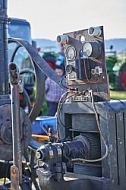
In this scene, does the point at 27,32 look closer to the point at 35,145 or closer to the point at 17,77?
the point at 35,145

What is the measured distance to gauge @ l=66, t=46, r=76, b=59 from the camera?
280 cm

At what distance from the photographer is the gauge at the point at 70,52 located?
2.80 m

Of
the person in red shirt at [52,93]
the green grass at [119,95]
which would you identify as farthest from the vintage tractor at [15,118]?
the green grass at [119,95]

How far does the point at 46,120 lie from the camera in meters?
5.36

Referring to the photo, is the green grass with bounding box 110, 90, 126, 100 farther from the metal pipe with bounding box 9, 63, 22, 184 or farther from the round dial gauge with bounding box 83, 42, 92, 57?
the metal pipe with bounding box 9, 63, 22, 184

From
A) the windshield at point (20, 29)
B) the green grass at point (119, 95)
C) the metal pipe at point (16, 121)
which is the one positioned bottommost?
the green grass at point (119, 95)

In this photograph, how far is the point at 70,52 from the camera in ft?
9.27

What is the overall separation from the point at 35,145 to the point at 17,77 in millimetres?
1128

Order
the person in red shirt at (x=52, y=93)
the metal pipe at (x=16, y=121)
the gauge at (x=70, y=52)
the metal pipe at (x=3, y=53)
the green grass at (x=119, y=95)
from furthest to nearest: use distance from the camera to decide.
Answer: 1. the green grass at (x=119, y=95)
2. the person in red shirt at (x=52, y=93)
3. the metal pipe at (x=3, y=53)
4. the gauge at (x=70, y=52)
5. the metal pipe at (x=16, y=121)

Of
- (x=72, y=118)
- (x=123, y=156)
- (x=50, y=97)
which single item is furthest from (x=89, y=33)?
(x=50, y=97)

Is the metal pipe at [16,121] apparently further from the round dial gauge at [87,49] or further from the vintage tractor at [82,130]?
the round dial gauge at [87,49]

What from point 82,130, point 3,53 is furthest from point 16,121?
point 3,53

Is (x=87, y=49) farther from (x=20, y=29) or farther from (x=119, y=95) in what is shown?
(x=119, y=95)

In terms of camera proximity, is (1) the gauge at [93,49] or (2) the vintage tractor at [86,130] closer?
(2) the vintage tractor at [86,130]
